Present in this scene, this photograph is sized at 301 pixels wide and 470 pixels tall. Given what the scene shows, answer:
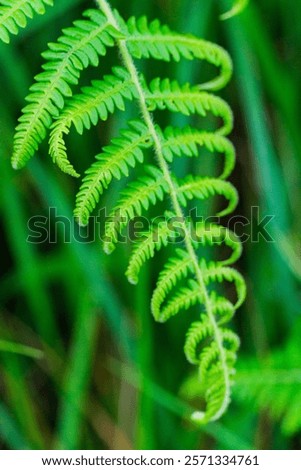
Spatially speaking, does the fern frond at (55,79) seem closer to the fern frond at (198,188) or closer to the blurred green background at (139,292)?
the fern frond at (198,188)

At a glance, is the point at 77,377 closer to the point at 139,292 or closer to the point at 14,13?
the point at 139,292

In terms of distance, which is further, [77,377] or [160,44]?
[77,377]

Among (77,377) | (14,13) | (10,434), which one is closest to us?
(14,13)

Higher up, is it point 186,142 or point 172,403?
point 186,142

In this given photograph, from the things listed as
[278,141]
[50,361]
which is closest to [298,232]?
[278,141]

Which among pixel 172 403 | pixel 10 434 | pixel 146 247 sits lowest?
pixel 172 403

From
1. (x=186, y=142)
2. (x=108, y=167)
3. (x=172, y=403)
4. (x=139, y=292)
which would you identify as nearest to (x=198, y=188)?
(x=186, y=142)
